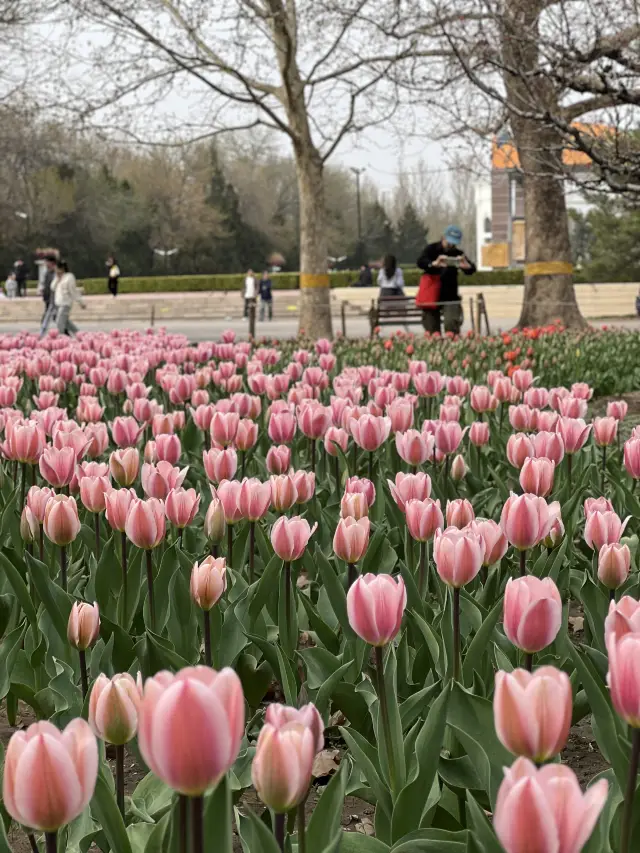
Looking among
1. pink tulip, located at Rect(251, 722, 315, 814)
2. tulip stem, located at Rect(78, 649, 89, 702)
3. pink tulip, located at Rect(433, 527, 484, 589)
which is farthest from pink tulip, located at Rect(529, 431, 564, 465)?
pink tulip, located at Rect(251, 722, 315, 814)

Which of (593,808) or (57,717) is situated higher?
(593,808)

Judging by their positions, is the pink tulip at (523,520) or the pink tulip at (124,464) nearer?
the pink tulip at (523,520)

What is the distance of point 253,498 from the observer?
232 centimetres

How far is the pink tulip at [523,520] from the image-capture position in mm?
1956

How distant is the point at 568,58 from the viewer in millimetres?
7961

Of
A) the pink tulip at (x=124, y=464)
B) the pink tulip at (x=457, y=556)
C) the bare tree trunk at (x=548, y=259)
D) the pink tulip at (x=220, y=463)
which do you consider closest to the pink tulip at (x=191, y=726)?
the pink tulip at (x=457, y=556)

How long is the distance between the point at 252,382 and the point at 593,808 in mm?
4351

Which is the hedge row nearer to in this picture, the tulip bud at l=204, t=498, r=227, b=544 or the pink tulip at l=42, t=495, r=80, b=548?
the tulip bud at l=204, t=498, r=227, b=544

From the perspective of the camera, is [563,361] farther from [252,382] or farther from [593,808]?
[593,808]

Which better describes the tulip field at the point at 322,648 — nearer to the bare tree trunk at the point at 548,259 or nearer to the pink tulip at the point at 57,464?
the pink tulip at the point at 57,464

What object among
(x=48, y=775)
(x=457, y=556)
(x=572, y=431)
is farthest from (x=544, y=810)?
(x=572, y=431)

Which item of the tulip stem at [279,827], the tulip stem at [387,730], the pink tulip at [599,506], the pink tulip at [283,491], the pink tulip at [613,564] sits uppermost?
the pink tulip at [283,491]

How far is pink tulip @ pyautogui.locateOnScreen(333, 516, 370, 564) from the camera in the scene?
1.96 meters

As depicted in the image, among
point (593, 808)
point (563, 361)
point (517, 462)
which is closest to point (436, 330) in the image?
point (563, 361)
